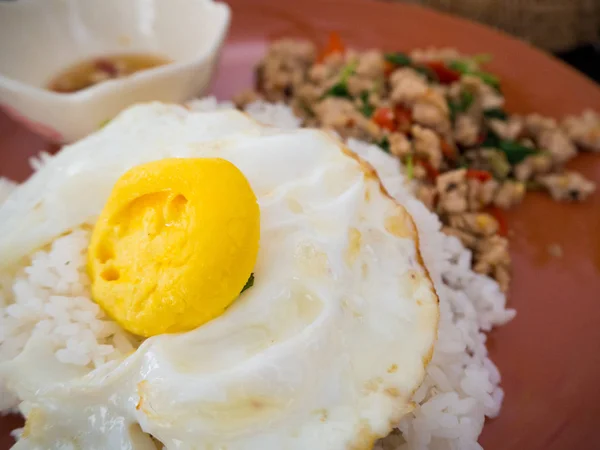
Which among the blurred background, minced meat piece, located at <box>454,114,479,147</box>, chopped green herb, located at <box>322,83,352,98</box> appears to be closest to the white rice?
minced meat piece, located at <box>454,114,479,147</box>

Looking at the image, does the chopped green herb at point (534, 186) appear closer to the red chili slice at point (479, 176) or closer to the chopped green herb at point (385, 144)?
the red chili slice at point (479, 176)

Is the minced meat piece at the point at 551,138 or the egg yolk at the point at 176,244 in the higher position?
the egg yolk at the point at 176,244

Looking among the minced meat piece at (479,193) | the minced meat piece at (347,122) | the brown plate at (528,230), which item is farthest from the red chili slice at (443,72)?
the minced meat piece at (479,193)

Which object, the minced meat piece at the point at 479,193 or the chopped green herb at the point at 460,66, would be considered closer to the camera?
the minced meat piece at the point at 479,193

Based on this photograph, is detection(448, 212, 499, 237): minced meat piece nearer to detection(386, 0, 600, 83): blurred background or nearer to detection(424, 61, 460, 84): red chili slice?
detection(424, 61, 460, 84): red chili slice

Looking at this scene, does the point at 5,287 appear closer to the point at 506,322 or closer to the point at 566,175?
the point at 506,322

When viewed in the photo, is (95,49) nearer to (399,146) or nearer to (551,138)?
(399,146)

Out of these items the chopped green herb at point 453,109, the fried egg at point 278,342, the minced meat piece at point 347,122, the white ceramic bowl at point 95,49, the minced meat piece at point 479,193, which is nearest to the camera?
the fried egg at point 278,342
